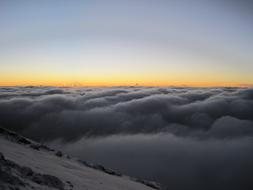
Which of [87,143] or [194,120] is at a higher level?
[194,120]

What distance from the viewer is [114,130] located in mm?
126062

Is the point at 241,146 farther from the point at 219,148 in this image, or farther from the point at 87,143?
the point at 87,143

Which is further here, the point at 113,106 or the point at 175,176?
the point at 113,106

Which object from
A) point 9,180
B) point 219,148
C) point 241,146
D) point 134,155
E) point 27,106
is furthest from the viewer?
point 27,106

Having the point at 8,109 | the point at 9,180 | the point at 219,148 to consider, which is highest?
the point at 9,180

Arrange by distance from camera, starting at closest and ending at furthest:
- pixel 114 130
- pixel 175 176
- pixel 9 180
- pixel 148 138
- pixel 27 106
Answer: pixel 9 180 < pixel 175 176 < pixel 148 138 < pixel 114 130 < pixel 27 106

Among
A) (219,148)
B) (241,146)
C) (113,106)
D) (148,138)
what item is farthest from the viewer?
(113,106)

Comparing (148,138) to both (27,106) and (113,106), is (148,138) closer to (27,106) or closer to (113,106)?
(113,106)

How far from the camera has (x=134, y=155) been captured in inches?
4126

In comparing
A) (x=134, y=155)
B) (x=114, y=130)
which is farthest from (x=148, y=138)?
(x=114, y=130)

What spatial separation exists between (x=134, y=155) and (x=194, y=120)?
57.0 metres

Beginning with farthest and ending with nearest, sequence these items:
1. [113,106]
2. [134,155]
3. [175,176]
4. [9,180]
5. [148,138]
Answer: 1. [113,106]
2. [148,138]
3. [134,155]
4. [175,176]
5. [9,180]

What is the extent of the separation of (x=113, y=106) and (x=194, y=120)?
67.7 meters

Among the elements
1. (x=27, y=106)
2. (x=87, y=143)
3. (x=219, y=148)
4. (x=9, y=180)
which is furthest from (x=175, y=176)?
(x=27, y=106)
